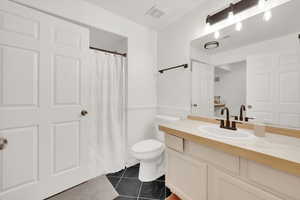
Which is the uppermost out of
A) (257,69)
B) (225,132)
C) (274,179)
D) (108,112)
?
(257,69)

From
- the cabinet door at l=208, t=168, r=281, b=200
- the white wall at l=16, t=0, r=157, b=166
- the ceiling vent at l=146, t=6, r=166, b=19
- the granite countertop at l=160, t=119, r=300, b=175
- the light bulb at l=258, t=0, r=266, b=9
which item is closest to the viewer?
the granite countertop at l=160, t=119, r=300, b=175

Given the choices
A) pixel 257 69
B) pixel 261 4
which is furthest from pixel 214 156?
pixel 261 4

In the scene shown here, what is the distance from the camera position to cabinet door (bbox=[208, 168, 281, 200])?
0.79m

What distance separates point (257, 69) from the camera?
1.30 meters

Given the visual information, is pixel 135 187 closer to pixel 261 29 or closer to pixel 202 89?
pixel 202 89

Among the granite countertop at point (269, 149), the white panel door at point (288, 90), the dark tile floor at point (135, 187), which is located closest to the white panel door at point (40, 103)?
the dark tile floor at point (135, 187)

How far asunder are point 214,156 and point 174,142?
1.27 ft

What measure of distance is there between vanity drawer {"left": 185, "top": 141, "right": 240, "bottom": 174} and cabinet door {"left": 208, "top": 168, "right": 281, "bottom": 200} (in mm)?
67

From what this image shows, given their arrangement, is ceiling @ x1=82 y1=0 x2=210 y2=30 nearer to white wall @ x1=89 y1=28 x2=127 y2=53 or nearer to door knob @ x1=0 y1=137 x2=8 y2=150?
white wall @ x1=89 y1=28 x2=127 y2=53

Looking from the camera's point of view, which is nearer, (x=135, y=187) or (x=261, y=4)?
(x=261, y=4)

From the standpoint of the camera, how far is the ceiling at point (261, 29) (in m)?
1.11

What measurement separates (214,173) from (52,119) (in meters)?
1.62

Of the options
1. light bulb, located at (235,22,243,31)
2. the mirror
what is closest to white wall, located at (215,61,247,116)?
the mirror

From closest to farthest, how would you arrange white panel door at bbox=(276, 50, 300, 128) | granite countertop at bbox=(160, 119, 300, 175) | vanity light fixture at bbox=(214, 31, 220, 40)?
granite countertop at bbox=(160, 119, 300, 175), white panel door at bbox=(276, 50, 300, 128), vanity light fixture at bbox=(214, 31, 220, 40)
